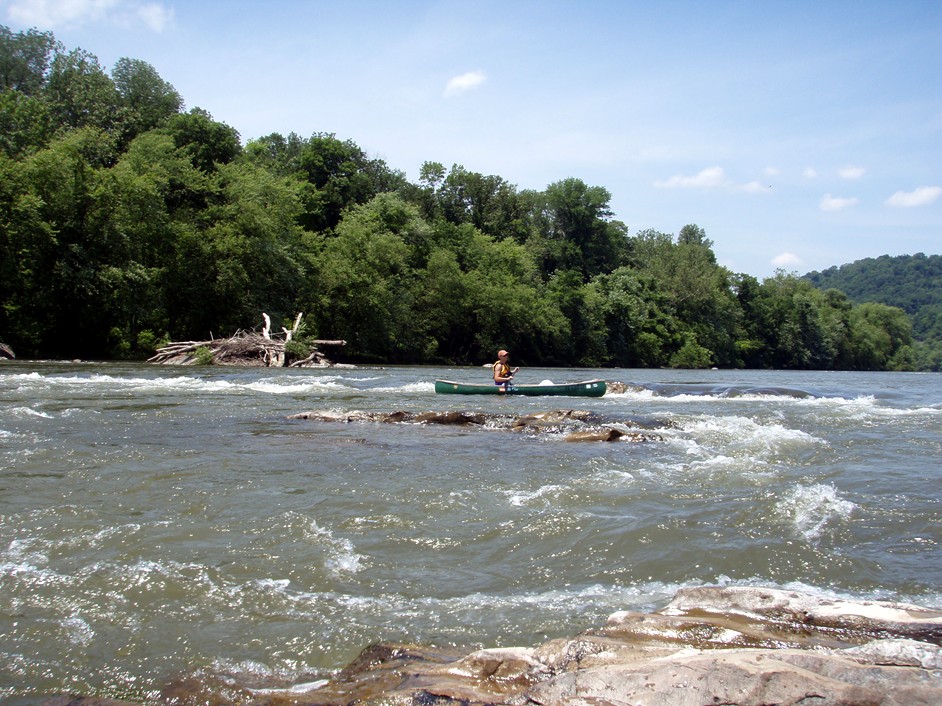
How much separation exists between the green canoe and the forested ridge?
17.4 m

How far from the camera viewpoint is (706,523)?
266 inches

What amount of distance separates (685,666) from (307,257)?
40.8 metres

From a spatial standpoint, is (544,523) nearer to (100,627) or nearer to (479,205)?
(100,627)

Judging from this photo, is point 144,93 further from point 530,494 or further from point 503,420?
point 530,494

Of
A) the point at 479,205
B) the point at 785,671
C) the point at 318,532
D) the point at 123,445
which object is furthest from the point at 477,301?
the point at 785,671

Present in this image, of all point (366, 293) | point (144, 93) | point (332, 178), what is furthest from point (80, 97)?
point (366, 293)

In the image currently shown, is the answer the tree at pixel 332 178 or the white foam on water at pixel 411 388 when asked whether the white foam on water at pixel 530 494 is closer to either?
the white foam on water at pixel 411 388

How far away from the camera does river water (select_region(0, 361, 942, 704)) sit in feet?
13.9

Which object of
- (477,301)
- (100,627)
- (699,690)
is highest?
(477,301)

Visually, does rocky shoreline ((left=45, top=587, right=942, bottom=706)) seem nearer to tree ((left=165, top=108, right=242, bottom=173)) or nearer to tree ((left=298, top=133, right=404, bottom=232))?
tree ((left=165, top=108, right=242, bottom=173))

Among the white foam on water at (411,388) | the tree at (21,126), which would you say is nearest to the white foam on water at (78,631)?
the white foam on water at (411,388)

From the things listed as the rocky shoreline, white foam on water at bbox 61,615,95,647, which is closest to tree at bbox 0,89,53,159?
white foam on water at bbox 61,615,95,647

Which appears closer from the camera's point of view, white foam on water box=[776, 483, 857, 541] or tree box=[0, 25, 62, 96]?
white foam on water box=[776, 483, 857, 541]

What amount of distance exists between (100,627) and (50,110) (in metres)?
50.2
